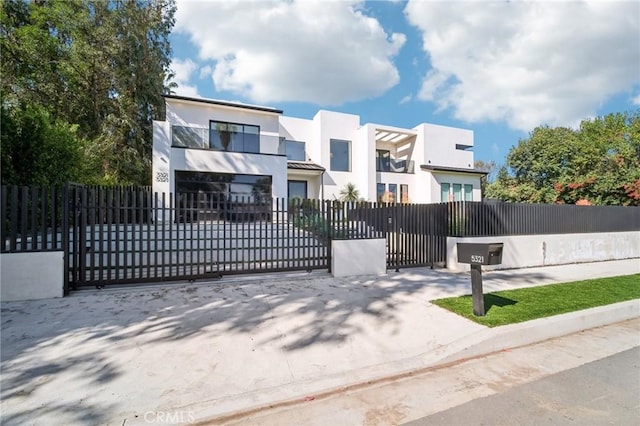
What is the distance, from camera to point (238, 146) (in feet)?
51.8

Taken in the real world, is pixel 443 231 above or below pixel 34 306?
above

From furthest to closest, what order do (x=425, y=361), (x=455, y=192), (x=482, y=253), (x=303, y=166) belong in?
(x=455, y=192) < (x=303, y=166) < (x=482, y=253) < (x=425, y=361)

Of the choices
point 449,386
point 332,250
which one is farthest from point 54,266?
point 449,386

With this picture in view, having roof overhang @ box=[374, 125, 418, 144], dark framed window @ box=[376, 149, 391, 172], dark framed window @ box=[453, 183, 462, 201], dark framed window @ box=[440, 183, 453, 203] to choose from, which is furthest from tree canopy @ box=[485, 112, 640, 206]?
dark framed window @ box=[376, 149, 391, 172]

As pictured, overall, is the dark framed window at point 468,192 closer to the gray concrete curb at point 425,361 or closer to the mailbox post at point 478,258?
the gray concrete curb at point 425,361

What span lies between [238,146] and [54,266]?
437 inches

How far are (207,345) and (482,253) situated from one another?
4.24m

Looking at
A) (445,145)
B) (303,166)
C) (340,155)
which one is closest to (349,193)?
(340,155)

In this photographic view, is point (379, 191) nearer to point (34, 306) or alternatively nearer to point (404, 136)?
point (404, 136)

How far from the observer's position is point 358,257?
7.83 meters

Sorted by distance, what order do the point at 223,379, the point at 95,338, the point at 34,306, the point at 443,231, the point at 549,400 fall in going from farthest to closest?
the point at 443,231, the point at 34,306, the point at 95,338, the point at 223,379, the point at 549,400

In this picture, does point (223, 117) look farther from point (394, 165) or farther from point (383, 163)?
point (394, 165)

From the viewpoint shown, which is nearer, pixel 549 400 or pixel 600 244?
A: pixel 549 400

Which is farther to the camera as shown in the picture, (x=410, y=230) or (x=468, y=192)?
(x=468, y=192)
